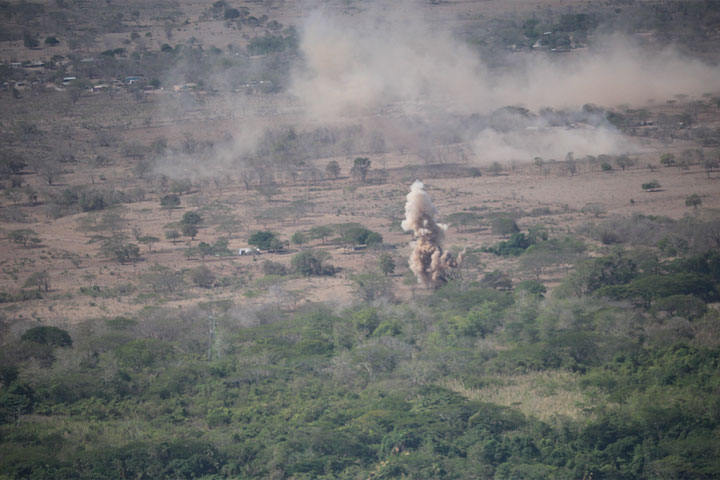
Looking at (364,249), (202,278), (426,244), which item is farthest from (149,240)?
(426,244)

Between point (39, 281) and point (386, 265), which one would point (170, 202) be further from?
point (386, 265)

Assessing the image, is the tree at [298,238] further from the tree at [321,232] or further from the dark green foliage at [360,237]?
the dark green foliage at [360,237]

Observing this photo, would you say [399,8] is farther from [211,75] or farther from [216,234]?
[216,234]

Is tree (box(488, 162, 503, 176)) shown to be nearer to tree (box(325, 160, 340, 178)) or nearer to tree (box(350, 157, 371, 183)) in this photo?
tree (box(350, 157, 371, 183))

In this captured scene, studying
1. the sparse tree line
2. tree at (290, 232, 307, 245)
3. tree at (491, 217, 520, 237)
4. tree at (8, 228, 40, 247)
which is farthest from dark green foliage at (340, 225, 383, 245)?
tree at (8, 228, 40, 247)

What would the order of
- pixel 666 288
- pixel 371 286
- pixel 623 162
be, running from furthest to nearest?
pixel 623 162
pixel 371 286
pixel 666 288

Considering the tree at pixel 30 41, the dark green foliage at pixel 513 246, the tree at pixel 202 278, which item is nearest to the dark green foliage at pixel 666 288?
the dark green foliage at pixel 513 246

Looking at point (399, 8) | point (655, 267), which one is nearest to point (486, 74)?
point (399, 8)
